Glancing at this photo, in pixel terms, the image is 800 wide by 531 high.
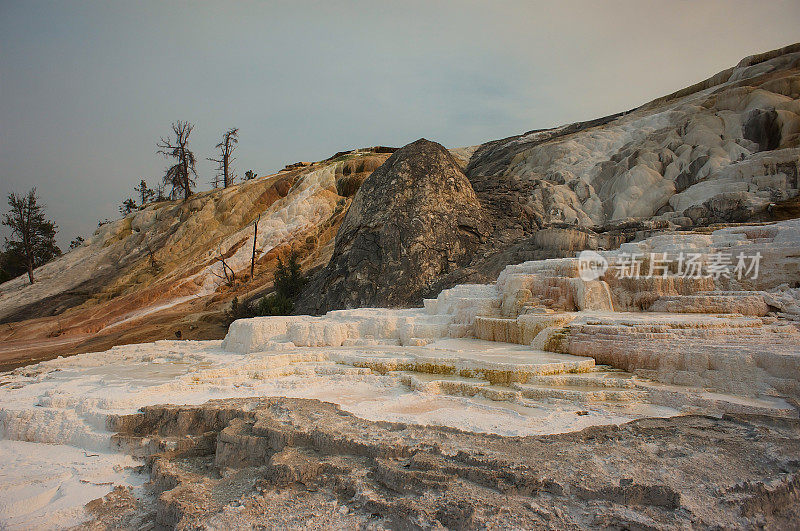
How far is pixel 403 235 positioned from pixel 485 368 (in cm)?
926

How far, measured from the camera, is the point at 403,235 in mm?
15141

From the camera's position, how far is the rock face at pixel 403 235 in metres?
14.5

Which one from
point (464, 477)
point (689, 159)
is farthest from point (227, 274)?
point (464, 477)

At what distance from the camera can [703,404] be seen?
4984 millimetres

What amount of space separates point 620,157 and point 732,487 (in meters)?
17.3

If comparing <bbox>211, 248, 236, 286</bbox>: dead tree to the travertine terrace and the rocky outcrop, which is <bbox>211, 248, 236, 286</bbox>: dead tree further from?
the rocky outcrop

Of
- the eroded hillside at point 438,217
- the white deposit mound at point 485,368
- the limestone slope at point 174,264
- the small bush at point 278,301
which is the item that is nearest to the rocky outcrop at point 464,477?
the white deposit mound at point 485,368

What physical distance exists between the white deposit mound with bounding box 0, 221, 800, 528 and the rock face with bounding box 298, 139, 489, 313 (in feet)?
14.5

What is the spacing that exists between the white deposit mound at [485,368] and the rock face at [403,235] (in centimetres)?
443

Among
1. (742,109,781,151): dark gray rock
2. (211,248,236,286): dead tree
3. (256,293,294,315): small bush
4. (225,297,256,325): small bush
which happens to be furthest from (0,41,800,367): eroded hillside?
(256,293,294,315): small bush

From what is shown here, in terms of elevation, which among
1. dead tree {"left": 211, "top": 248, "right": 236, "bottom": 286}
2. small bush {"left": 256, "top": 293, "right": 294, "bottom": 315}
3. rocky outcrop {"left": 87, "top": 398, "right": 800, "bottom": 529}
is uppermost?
dead tree {"left": 211, "top": 248, "right": 236, "bottom": 286}

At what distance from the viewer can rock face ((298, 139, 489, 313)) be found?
14461 mm

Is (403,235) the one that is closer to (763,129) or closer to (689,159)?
(689,159)

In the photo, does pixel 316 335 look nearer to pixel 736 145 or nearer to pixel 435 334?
pixel 435 334
